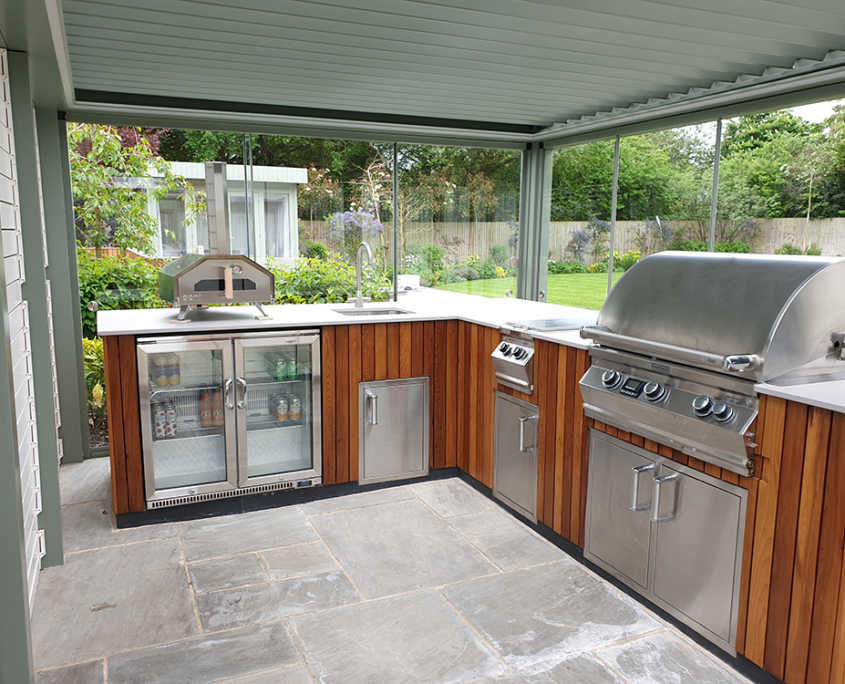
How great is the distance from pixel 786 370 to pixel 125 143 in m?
4.27

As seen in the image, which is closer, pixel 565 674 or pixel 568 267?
pixel 565 674

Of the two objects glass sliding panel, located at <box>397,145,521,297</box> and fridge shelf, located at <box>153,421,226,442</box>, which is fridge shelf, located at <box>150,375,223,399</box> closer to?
fridge shelf, located at <box>153,421,226,442</box>

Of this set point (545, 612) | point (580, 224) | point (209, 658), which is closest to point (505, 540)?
point (545, 612)

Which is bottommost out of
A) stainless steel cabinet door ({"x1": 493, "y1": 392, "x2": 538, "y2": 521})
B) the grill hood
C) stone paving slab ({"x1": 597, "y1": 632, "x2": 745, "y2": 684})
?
stone paving slab ({"x1": 597, "y1": 632, "x2": 745, "y2": 684})

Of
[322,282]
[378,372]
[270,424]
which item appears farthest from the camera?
[322,282]

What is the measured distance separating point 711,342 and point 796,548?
28.9 inches

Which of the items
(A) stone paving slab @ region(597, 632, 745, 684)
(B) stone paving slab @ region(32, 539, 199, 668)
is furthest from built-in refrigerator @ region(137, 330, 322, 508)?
(A) stone paving slab @ region(597, 632, 745, 684)

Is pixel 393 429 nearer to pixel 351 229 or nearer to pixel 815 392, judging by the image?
pixel 351 229

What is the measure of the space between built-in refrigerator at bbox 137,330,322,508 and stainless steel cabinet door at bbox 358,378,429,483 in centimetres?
30

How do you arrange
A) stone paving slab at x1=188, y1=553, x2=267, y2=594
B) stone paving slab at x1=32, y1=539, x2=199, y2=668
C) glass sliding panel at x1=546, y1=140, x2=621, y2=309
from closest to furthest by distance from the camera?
stone paving slab at x1=32, y1=539, x2=199, y2=668 < stone paving slab at x1=188, y1=553, x2=267, y2=594 < glass sliding panel at x1=546, y1=140, x2=621, y2=309

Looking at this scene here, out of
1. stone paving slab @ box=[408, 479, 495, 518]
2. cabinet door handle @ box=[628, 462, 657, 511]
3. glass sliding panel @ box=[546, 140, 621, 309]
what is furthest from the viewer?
glass sliding panel @ box=[546, 140, 621, 309]

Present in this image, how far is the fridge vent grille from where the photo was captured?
367 cm

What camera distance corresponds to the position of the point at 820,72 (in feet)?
10.6

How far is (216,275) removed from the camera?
373 cm
